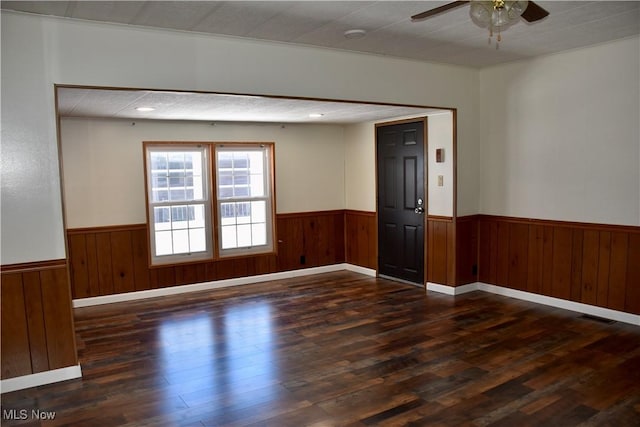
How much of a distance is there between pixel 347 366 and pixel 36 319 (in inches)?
85.2

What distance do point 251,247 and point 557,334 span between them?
372cm

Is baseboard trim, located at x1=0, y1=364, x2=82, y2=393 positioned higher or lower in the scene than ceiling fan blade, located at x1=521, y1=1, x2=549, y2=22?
lower

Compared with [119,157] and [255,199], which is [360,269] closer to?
[255,199]

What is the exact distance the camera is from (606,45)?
4324mm

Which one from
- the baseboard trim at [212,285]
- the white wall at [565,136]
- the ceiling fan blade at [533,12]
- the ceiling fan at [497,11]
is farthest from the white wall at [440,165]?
the ceiling fan at [497,11]

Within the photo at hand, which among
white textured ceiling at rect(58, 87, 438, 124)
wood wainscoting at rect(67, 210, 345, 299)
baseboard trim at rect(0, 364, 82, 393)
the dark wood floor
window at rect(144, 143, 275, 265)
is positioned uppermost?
white textured ceiling at rect(58, 87, 438, 124)

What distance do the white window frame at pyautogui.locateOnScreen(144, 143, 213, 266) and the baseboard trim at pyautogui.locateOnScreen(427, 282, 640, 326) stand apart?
109 inches

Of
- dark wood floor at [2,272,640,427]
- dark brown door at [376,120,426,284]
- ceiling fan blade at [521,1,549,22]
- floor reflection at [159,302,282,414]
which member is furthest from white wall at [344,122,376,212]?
ceiling fan blade at [521,1,549,22]

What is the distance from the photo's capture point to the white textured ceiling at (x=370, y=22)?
3064 mm

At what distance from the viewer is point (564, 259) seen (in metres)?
4.82

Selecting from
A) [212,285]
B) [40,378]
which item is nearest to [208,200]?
[212,285]

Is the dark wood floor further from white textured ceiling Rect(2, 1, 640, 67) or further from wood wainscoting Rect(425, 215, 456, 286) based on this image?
white textured ceiling Rect(2, 1, 640, 67)

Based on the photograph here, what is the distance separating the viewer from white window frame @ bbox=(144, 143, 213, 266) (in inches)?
222

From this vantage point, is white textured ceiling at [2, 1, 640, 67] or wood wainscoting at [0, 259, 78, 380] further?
wood wainscoting at [0, 259, 78, 380]
